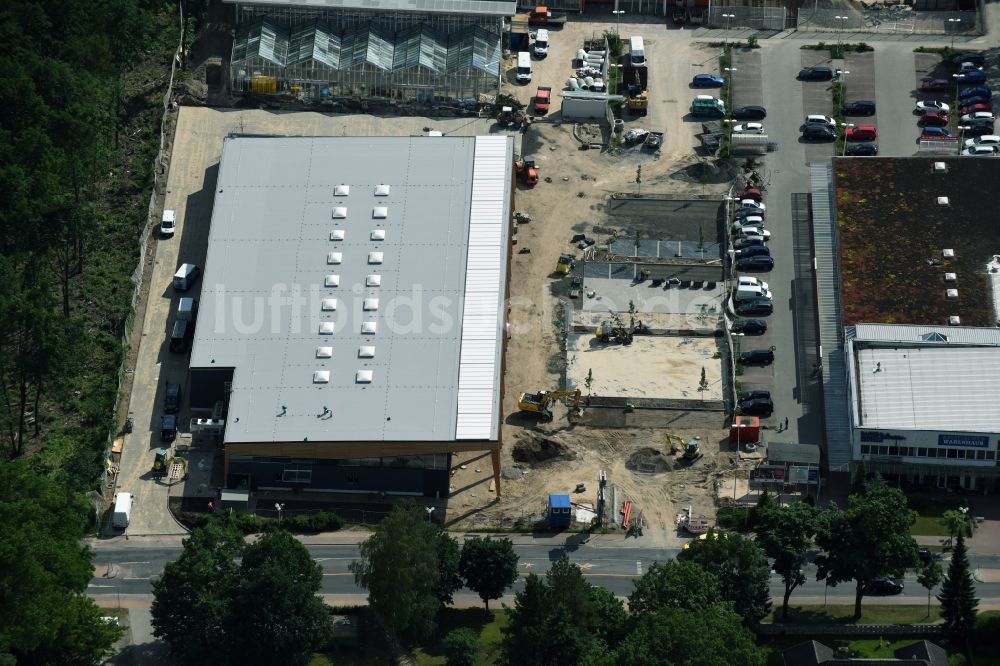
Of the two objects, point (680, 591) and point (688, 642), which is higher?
point (680, 591)

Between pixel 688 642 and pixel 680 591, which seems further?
pixel 680 591

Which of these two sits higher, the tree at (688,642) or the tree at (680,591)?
the tree at (680,591)

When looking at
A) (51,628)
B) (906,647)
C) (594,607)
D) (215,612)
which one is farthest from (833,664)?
(51,628)

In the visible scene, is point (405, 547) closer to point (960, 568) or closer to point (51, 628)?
point (51, 628)

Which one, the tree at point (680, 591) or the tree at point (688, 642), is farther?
the tree at point (680, 591)

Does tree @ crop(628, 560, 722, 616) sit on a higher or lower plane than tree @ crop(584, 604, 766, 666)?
higher
